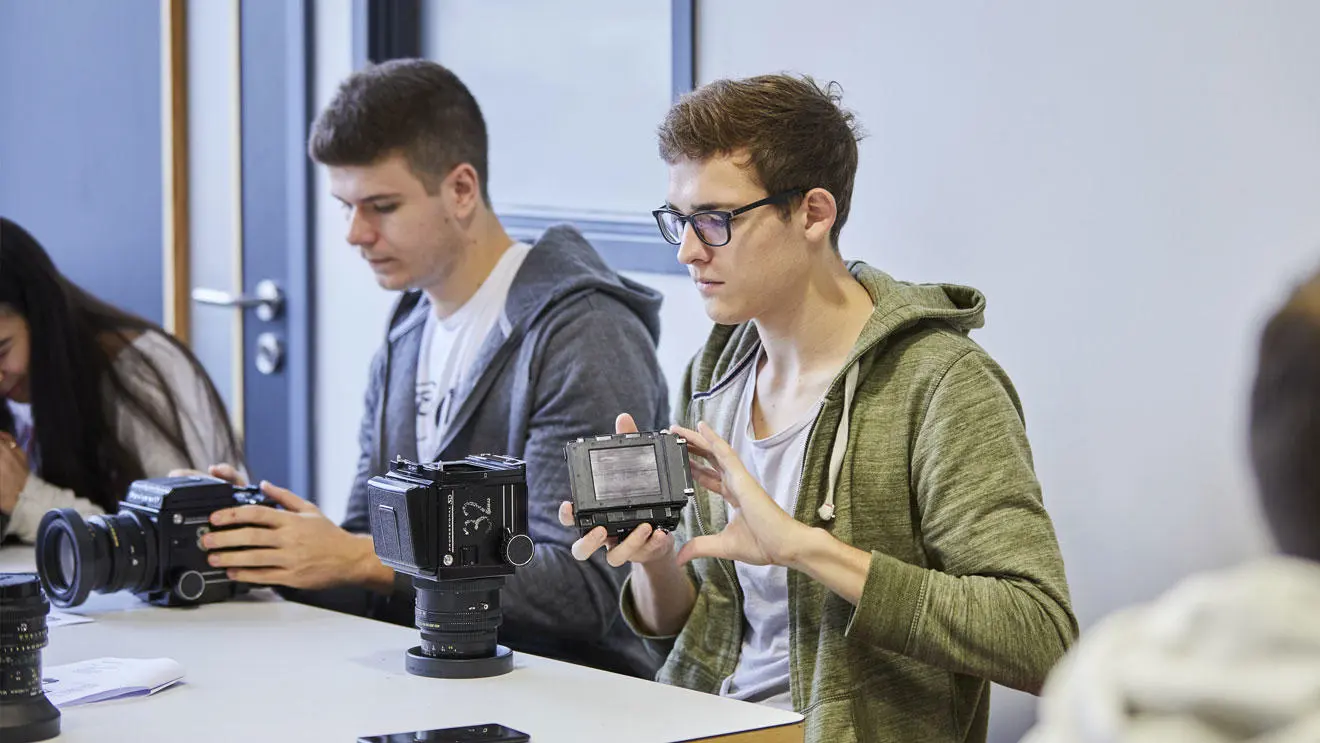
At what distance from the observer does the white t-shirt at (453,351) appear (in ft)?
8.28

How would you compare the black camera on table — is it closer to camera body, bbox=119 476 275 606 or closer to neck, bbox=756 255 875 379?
camera body, bbox=119 476 275 606

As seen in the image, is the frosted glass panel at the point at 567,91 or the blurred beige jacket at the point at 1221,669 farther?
the frosted glass panel at the point at 567,91

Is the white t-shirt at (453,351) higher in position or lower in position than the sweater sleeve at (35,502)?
higher

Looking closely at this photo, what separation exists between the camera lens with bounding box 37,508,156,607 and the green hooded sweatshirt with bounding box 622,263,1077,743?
74 centimetres

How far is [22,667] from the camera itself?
59.7 inches

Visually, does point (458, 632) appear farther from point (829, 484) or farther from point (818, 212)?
point (818, 212)

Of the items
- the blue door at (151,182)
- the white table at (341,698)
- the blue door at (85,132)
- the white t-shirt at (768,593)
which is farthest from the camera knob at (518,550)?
the blue door at (85,132)

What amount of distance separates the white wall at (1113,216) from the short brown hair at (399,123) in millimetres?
676

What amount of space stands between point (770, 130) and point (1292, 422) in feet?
4.13

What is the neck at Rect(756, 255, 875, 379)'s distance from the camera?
194 cm

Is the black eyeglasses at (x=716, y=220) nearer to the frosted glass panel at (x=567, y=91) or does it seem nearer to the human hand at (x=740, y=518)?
the human hand at (x=740, y=518)

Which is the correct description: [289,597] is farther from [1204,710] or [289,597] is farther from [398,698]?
[1204,710]

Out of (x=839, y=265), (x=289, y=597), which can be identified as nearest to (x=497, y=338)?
(x=289, y=597)

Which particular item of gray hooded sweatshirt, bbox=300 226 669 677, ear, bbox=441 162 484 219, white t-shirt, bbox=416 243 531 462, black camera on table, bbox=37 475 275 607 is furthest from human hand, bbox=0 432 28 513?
ear, bbox=441 162 484 219
